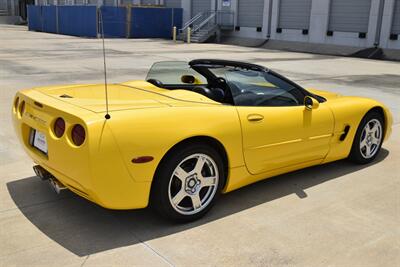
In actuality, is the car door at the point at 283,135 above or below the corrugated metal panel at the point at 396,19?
below

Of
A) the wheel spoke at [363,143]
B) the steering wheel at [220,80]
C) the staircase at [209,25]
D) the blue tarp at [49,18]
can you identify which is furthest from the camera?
the blue tarp at [49,18]

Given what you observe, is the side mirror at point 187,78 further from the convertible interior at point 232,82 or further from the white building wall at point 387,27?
the white building wall at point 387,27

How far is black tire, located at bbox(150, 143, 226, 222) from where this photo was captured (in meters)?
3.24

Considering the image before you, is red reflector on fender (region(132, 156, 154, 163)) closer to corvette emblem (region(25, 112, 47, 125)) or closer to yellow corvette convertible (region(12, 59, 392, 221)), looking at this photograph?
yellow corvette convertible (region(12, 59, 392, 221))

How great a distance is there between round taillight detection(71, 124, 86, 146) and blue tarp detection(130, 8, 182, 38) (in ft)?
106

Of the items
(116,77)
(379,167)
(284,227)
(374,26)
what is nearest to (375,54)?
(374,26)

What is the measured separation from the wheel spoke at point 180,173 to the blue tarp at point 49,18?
3947cm

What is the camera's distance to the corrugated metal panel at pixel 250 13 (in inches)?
1242

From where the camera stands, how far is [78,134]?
3.07m

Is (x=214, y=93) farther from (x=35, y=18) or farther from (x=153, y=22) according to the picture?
(x=35, y=18)

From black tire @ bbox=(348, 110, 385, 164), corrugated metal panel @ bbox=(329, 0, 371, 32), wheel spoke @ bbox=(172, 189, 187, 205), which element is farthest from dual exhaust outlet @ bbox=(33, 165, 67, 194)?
corrugated metal panel @ bbox=(329, 0, 371, 32)

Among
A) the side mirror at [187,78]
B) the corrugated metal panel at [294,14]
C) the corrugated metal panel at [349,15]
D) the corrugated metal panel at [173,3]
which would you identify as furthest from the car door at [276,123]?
the corrugated metal panel at [173,3]

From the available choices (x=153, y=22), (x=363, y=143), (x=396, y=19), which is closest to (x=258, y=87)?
(x=363, y=143)

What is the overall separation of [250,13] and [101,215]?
30.4 m
